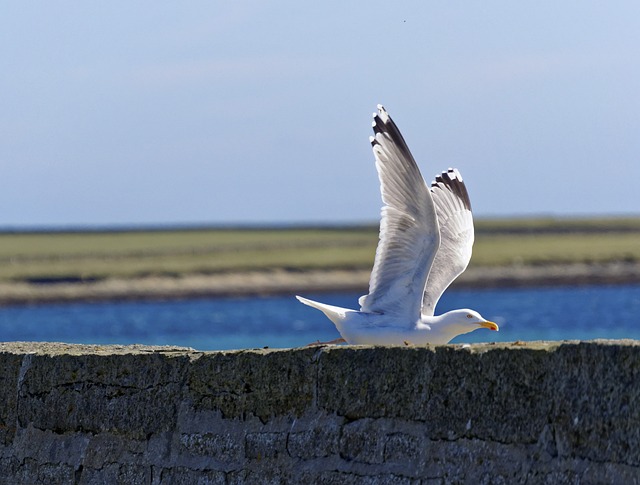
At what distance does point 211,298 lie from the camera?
65625 millimetres

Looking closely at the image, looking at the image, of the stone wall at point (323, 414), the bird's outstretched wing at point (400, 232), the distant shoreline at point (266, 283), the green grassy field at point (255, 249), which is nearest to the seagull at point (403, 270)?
the bird's outstretched wing at point (400, 232)

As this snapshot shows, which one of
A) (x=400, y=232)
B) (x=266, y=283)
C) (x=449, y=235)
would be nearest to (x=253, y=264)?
(x=266, y=283)

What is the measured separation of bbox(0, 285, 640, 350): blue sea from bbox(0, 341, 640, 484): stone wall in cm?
2152

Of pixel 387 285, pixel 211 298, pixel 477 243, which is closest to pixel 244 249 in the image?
pixel 211 298

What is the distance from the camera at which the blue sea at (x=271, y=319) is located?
37781 millimetres

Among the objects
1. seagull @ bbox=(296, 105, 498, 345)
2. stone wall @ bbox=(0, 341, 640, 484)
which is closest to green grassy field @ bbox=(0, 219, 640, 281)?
seagull @ bbox=(296, 105, 498, 345)

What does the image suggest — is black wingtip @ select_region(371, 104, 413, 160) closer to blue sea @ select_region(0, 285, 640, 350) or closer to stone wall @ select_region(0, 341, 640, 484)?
stone wall @ select_region(0, 341, 640, 484)

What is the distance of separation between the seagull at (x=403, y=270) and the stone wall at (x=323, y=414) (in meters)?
1.28

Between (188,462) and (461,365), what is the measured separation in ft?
3.81

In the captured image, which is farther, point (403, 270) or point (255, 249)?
point (255, 249)

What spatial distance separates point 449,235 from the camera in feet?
26.7

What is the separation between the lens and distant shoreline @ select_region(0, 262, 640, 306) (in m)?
62.9

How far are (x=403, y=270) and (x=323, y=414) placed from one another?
2.28m

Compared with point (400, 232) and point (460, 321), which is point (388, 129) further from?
point (460, 321)
